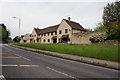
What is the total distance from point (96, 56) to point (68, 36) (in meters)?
32.3

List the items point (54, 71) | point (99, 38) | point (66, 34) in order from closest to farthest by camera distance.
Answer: point (54, 71) → point (99, 38) → point (66, 34)

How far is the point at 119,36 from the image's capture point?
29.7 meters

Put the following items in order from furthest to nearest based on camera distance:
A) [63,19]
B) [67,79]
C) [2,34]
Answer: [2,34] → [63,19] → [67,79]

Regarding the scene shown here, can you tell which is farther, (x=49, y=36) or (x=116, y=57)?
(x=49, y=36)

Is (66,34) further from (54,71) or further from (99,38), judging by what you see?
(54,71)

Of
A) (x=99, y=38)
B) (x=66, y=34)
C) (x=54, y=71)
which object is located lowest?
(x=54, y=71)

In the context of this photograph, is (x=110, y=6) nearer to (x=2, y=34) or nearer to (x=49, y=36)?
(x=49, y=36)

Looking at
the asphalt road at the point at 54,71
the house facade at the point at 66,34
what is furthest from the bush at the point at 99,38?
the asphalt road at the point at 54,71

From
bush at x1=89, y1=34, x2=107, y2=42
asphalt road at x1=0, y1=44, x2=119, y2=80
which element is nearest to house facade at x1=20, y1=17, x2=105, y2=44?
bush at x1=89, y1=34, x2=107, y2=42

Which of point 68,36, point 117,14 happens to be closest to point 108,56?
point 68,36

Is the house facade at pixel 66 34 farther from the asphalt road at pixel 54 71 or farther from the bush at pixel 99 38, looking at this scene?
the asphalt road at pixel 54 71

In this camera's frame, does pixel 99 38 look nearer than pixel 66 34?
Yes

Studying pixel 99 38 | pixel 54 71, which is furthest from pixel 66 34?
pixel 54 71

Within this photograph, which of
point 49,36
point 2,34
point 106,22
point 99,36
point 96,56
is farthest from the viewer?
point 2,34
